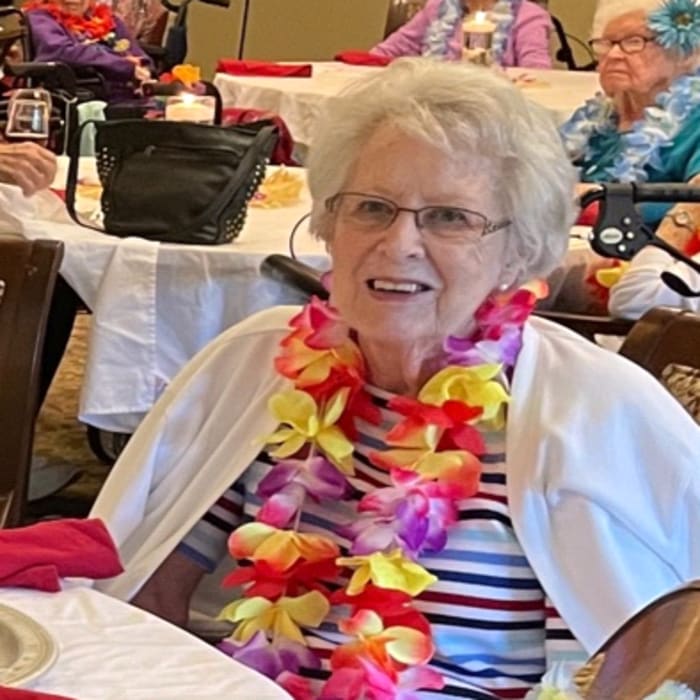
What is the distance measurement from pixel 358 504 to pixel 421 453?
9cm

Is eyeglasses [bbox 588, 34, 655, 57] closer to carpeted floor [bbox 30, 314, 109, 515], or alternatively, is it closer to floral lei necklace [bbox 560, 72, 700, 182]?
floral lei necklace [bbox 560, 72, 700, 182]

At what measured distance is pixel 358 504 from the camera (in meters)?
1.77

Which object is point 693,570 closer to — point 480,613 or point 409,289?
point 480,613

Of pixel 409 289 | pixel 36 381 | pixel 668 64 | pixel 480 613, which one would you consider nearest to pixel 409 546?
pixel 480 613

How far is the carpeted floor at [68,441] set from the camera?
12.5ft

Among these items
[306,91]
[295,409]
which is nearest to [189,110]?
[306,91]

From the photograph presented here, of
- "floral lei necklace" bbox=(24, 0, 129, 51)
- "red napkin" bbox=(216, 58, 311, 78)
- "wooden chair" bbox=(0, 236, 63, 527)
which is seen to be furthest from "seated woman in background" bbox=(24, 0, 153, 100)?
"wooden chair" bbox=(0, 236, 63, 527)

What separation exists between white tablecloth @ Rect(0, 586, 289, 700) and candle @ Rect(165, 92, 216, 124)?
84.6 inches

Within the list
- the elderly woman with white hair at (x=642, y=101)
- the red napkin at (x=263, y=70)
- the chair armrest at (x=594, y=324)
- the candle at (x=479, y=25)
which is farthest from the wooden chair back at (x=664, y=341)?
the red napkin at (x=263, y=70)

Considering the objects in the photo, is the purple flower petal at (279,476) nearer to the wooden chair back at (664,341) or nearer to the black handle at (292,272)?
the wooden chair back at (664,341)

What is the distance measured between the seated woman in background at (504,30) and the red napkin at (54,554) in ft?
14.2

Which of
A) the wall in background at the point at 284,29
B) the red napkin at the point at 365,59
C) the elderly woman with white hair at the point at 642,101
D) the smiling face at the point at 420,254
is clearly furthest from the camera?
the wall in background at the point at 284,29

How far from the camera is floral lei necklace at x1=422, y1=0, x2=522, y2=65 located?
573cm

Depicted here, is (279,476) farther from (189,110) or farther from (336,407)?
(189,110)
